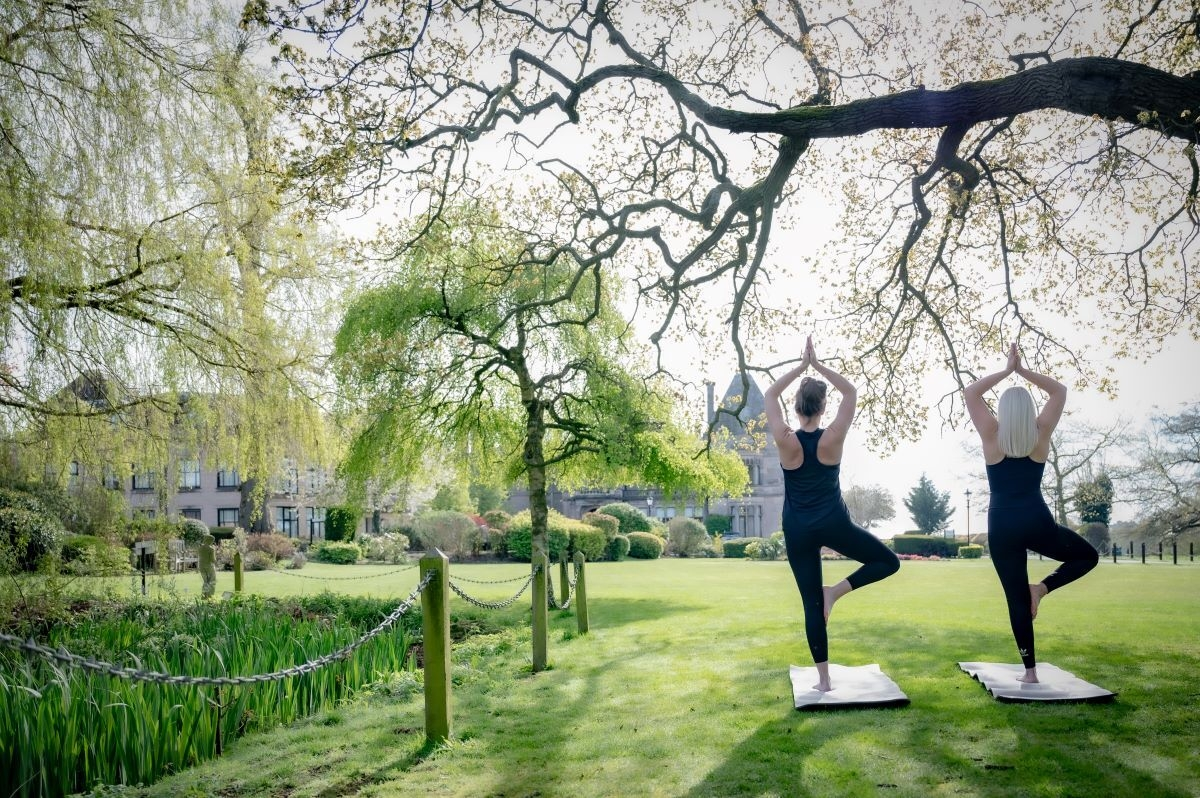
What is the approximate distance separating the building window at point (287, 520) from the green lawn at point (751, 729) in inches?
1656

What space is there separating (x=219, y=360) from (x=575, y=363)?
6.34 meters

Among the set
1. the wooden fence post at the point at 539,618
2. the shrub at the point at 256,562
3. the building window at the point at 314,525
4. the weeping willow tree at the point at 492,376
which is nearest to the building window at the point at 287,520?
the building window at the point at 314,525

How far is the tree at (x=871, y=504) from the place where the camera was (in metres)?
56.1

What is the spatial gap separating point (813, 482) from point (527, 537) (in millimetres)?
22319

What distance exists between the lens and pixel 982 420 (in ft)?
20.5

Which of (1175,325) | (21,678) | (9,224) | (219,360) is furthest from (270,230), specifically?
(1175,325)

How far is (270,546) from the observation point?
89.2 ft

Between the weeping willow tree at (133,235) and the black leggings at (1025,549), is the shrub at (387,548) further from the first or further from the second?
the black leggings at (1025,549)

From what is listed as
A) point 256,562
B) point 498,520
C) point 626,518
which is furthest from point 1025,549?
point 626,518

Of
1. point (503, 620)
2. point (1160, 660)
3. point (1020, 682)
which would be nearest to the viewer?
point (1020, 682)

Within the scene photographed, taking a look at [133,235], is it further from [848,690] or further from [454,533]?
[454,533]

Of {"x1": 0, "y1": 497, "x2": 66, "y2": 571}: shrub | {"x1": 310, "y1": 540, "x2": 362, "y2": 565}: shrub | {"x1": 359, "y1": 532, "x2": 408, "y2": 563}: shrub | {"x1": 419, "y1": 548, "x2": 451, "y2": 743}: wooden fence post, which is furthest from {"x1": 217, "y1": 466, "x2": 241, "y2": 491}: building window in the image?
{"x1": 419, "y1": 548, "x2": 451, "y2": 743}: wooden fence post

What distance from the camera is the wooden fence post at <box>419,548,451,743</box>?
223 inches

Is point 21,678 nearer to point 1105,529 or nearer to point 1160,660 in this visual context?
point 1160,660
